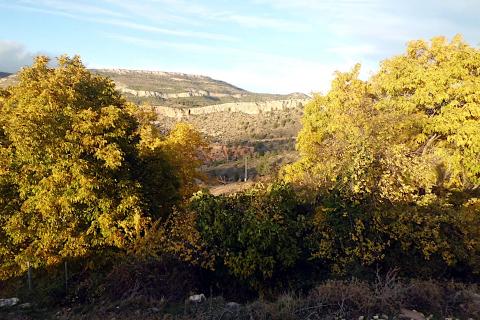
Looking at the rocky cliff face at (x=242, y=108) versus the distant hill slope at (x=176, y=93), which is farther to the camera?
the distant hill slope at (x=176, y=93)

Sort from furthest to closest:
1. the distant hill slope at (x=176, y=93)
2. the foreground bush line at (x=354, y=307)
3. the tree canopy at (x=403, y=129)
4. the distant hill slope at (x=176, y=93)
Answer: the distant hill slope at (x=176, y=93) → the distant hill slope at (x=176, y=93) → the tree canopy at (x=403, y=129) → the foreground bush line at (x=354, y=307)

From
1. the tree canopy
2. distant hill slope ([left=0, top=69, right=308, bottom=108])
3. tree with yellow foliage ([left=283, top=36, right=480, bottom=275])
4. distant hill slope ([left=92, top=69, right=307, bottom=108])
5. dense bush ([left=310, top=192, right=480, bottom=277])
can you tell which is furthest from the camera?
distant hill slope ([left=92, top=69, right=307, bottom=108])

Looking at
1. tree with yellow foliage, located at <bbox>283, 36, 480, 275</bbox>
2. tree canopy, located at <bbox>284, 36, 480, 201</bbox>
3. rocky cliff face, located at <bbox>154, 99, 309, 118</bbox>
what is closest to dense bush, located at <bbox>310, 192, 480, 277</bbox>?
tree with yellow foliage, located at <bbox>283, 36, 480, 275</bbox>

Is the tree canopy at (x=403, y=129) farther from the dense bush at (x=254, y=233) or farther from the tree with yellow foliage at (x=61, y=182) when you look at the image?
the tree with yellow foliage at (x=61, y=182)

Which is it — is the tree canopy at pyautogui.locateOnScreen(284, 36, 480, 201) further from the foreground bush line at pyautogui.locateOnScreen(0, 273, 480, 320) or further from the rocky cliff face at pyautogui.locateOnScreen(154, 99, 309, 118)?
the rocky cliff face at pyautogui.locateOnScreen(154, 99, 309, 118)

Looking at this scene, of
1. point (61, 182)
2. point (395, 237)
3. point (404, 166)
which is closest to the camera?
point (395, 237)

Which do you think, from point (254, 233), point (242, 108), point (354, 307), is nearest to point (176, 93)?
point (242, 108)

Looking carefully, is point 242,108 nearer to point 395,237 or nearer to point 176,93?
point 176,93

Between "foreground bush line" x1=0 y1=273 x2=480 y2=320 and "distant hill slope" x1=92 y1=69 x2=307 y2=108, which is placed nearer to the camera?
"foreground bush line" x1=0 y1=273 x2=480 y2=320

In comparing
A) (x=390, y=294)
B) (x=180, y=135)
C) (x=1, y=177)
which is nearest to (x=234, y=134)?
(x=180, y=135)

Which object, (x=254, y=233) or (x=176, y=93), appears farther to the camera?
(x=176, y=93)

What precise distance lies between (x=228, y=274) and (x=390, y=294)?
5.80m

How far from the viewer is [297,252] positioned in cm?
1322

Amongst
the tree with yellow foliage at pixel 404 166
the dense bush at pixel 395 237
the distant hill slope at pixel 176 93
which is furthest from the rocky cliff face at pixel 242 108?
the dense bush at pixel 395 237
